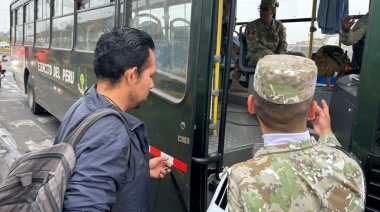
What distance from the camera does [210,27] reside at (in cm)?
224

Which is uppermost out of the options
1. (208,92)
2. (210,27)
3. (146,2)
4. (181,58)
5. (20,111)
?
(146,2)

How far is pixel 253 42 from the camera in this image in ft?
14.7

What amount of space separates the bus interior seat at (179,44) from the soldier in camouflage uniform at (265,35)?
1.90m

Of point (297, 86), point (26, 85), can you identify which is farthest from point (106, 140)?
point (26, 85)

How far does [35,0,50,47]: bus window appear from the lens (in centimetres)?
640

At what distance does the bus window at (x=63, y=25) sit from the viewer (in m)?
5.20

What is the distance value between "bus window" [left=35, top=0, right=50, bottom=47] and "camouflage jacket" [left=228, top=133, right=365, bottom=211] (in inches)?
237

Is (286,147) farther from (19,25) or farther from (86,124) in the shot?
(19,25)

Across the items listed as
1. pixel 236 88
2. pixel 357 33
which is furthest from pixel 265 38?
pixel 357 33

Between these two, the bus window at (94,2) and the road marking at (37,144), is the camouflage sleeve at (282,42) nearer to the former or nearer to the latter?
the bus window at (94,2)

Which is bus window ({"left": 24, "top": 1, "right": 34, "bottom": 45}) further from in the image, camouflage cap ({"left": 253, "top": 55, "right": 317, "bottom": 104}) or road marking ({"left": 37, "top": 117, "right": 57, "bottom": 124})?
camouflage cap ({"left": 253, "top": 55, "right": 317, "bottom": 104})

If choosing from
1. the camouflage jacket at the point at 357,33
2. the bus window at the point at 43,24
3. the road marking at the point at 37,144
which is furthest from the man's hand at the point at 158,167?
the bus window at the point at 43,24

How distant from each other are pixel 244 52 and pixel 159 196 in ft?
8.01

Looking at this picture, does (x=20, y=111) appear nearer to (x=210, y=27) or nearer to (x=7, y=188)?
(x=210, y=27)
